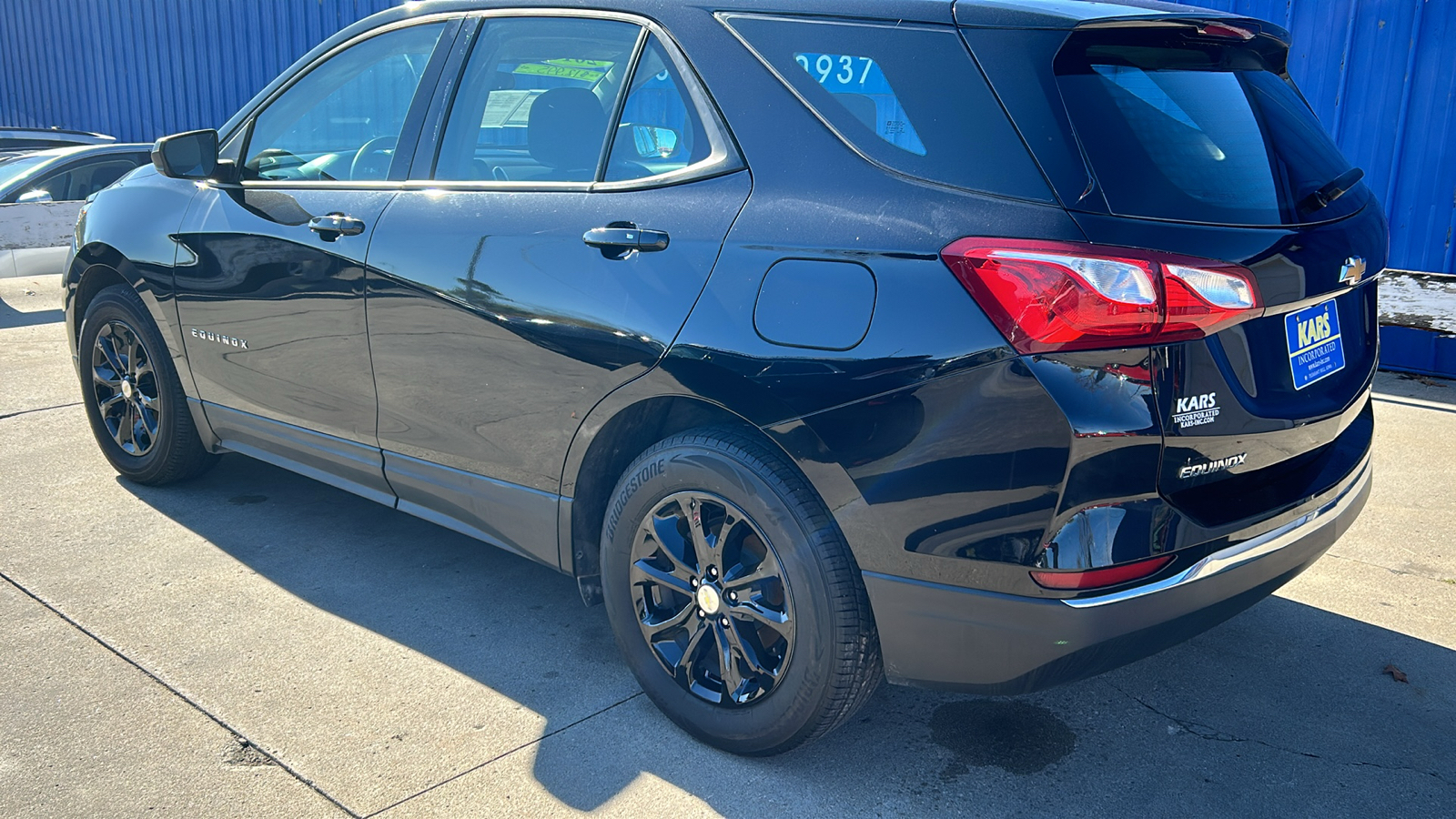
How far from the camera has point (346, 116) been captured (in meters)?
3.71

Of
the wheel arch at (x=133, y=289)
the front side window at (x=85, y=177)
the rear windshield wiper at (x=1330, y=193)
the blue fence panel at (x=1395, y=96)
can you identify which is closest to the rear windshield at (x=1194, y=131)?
the rear windshield wiper at (x=1330, y=193)

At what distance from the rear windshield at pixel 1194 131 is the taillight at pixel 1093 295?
0.39ft

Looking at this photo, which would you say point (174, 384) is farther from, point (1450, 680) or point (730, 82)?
point (1450, 680)

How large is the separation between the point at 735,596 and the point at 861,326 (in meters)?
0.72

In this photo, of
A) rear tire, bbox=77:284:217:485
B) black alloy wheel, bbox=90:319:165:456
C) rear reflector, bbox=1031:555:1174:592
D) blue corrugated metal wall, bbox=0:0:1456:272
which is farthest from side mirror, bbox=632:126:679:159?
blue corrugated metal wall, bbox=0:0:1456:272

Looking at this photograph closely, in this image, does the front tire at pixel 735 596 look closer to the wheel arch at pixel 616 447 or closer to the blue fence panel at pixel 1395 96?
the wheel arch at pixel 616 447

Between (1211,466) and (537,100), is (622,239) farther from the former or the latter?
(1211,466)

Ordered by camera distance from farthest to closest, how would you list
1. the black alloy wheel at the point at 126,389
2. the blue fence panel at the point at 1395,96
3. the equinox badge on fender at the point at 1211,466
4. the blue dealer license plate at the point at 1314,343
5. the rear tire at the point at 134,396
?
the blue fence panel at the point at 1395,96 < the black alloy wheel at the point at 126,389 < the rear tire at the point at 134,396 < the blue dealer license plate at the point at 1314,343 < the equinox badge on fender at the point at 1211,466

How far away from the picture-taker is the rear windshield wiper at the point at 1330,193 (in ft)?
7.85

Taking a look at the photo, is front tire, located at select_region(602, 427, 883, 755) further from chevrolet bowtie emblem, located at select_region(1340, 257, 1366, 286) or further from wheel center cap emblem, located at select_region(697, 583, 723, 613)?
chevrolet bowtie emblem, located at select_region(1340, 257, 1366, 286)

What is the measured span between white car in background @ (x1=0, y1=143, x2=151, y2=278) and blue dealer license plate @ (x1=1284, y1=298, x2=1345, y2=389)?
888cm

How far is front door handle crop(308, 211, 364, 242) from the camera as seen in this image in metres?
3.24

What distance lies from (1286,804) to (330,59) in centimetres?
339

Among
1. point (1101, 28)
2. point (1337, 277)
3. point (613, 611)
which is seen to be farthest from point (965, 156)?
point (613, 611)
